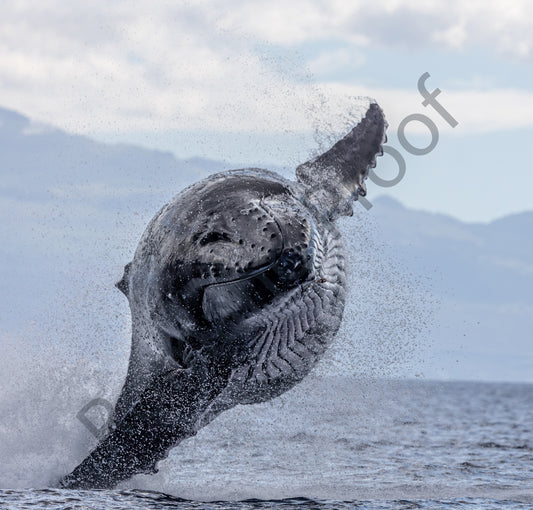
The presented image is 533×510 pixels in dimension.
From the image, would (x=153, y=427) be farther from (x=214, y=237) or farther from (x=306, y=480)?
(x=306, y=480)

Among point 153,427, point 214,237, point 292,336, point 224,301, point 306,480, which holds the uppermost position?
point 214,237

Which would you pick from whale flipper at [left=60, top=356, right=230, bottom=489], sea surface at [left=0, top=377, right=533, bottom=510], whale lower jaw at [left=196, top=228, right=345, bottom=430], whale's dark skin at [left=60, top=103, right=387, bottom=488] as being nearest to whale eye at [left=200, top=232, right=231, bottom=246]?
whale's dark skin at [left=60, top=103, right=387, bottom=488]

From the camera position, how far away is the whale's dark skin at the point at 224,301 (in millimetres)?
11750

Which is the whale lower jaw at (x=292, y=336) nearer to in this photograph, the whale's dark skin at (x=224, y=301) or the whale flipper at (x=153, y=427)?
the whale's dark skin at (x=224, y=301)

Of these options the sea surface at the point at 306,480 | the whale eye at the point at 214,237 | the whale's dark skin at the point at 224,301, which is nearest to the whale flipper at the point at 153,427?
the whale's dark skin at the point at 224,301

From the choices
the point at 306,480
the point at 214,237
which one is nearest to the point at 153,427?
the point at 214,237

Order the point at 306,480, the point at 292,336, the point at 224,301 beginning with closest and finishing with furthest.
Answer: the point at 224,301 < the point at 292,336 < the point at 306,480

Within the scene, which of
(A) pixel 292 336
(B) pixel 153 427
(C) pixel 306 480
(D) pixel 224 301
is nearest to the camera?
(D) pixel 224 301

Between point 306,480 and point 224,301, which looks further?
point 306,480

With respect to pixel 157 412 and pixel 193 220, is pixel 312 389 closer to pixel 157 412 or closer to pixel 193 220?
pixel 157 412

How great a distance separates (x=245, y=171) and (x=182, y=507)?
570 centimetres

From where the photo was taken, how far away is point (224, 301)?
12.1 metres

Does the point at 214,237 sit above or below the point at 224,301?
above

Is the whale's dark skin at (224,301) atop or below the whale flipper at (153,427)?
atop
